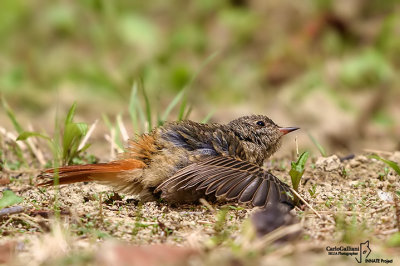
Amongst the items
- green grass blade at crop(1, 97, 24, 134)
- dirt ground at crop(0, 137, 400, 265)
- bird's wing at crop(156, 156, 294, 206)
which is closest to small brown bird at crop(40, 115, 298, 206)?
bird's wing at crop(156, 156, 294, 206)

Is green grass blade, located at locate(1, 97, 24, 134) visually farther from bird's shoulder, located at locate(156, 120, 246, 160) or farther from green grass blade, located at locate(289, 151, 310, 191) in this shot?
green grass blade, located at locate(289, 151, 310, 191)

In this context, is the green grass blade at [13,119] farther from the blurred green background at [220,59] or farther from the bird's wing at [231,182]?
the blurred green background at [220,59]

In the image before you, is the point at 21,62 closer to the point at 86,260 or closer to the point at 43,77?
the point at 43,77

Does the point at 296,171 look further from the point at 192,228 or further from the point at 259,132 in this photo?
the point at 259,132

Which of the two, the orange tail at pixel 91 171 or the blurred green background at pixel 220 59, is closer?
the orange tail at pixel 91 171

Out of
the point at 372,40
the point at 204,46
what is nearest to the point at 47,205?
the point at 204,46

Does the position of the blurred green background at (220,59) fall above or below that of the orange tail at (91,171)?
above

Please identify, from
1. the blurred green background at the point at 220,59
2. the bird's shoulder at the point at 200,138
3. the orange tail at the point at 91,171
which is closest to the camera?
the orange tail at the point at 91,171

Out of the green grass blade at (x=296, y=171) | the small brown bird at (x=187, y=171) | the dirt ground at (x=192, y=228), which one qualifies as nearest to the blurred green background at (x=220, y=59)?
the dirt ground at (x=192, y=228)
